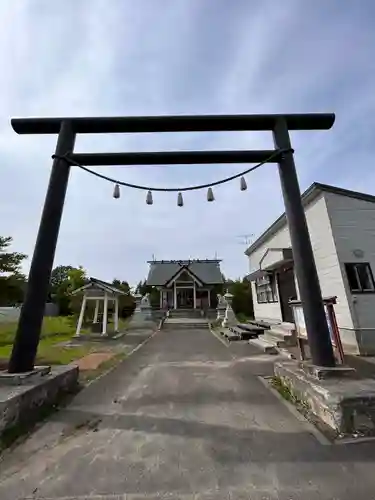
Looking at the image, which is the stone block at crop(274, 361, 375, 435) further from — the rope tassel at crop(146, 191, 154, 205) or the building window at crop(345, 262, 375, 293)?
the building window at crop(345, 262, 375, 293)

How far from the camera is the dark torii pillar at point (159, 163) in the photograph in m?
4.52

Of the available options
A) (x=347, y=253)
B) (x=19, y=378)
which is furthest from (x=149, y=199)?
(x=347, y=253)

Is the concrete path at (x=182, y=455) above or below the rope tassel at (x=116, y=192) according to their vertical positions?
below

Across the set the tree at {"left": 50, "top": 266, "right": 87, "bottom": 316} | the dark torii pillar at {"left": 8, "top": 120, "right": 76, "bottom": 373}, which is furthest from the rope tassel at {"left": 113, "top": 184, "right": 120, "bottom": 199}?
the tree at {"left": 50, "top": 266, "right": 87, "bottom": 316}

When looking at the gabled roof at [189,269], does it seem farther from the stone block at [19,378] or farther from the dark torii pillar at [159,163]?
the stone block at [19,378]

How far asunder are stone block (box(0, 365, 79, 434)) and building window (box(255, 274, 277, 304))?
11.6 meters

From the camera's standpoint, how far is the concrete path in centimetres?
233

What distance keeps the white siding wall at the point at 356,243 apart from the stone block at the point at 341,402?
5.77 m

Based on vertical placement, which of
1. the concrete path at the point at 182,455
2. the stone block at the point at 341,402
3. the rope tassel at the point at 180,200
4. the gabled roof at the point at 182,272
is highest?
the gabled roof at the point at 182,272

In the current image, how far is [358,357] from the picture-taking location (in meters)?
8.30

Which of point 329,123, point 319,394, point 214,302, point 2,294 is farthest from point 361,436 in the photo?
point 214,302

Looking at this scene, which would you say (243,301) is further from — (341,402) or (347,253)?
(341,402)

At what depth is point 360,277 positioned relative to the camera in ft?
30.7

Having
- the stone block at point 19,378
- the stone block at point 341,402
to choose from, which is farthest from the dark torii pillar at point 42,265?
the stone block at point 341,402
